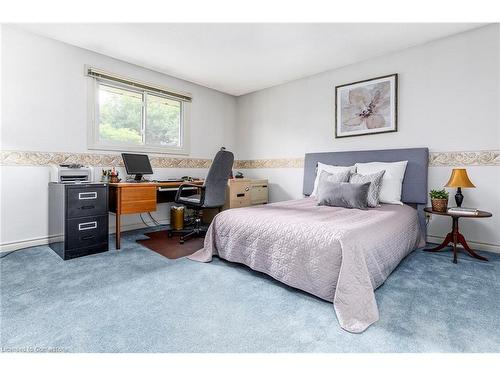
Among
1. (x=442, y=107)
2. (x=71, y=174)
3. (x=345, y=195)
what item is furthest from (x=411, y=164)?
(x=71, y=174)

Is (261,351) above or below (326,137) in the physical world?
below

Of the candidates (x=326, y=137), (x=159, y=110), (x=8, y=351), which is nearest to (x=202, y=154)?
(x=159, y=110)

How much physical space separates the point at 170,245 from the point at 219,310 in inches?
63.8

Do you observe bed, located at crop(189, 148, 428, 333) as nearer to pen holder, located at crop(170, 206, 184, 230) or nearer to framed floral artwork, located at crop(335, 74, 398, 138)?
framed floral artwork, located at crop(335, 74, 398, 138)

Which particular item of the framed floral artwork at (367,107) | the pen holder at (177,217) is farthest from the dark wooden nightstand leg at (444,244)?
the pen holder at (177,217)

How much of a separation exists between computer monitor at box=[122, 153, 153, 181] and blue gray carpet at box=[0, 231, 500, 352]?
139cm

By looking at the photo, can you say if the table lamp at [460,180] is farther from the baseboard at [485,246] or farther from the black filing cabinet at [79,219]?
the black filing cabinet at [79,219]

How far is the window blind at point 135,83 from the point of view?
336cm

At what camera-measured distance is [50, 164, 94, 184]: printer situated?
9.30ft

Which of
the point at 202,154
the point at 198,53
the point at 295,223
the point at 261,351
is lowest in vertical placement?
the point at 261,351

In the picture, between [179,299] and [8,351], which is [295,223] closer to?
[179,299]

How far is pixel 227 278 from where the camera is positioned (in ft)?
7.07
